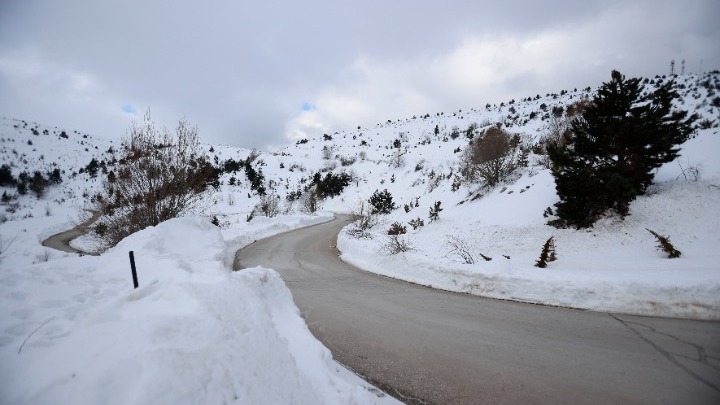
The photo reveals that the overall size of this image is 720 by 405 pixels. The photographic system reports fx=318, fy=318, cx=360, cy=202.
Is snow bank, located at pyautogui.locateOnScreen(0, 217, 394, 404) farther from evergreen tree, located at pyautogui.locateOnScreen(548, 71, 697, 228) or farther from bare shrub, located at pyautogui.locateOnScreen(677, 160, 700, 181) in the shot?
bare shrub, located at pyautogui.locateOnScreen(677, 160, 700, 181)

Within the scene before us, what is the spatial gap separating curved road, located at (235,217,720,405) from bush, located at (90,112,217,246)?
31.9 ft

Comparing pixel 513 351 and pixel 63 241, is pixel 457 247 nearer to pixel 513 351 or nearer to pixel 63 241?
pixel 513 351

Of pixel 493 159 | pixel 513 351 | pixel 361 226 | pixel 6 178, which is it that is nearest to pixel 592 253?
pixel 513 351

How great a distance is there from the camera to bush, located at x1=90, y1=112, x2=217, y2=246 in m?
13.2

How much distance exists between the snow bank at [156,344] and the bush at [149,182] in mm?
8909

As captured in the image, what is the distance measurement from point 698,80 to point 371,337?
144ft

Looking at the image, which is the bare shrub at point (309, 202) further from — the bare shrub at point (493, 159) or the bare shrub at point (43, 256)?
the bare shrub at point (493, 159)

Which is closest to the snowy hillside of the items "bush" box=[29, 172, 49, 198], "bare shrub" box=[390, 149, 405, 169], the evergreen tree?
the evergreen tree

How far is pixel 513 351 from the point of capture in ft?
15.2

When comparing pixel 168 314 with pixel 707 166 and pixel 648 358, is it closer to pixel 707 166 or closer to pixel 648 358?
pixel 648 358

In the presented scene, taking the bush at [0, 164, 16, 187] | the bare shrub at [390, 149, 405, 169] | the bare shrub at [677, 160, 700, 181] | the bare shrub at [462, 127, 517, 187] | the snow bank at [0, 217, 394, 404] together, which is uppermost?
the bush at [0, 164, 16, 187]

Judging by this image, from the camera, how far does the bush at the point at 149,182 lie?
1322cm

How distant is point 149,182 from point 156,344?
13000mm

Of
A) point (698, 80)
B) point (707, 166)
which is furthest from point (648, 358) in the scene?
point (698, 80)
